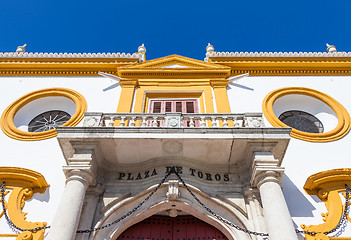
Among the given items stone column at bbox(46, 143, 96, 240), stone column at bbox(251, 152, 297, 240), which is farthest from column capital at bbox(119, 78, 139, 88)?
stone column at bbox(251, 152, 297, 240)

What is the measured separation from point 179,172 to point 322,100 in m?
6.53

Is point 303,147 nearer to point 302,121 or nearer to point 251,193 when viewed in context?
point 302,121

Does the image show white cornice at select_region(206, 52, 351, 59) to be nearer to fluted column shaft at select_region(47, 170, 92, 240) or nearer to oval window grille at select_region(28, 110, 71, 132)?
oval window grille at select_region(28, 110, 71, 132)

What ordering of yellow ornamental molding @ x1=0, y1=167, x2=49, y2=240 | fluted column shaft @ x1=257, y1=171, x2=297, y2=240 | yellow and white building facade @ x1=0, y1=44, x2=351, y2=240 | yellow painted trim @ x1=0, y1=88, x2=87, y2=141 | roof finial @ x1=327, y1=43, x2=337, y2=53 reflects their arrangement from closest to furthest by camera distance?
fluted column shaft @ x1=257, y1=171, x2=297, y2=240
yellow and white building facade @ x1=0, y1=44, x2=351, y2=240
yellow ornamental molding @ x1=0, y1=167, x2=49, y2=240
yellow painted trim @ x1=0, y1=88, x2=87, y2=141
roof finial @ x1=327, y1=43, x2=337, y2=53

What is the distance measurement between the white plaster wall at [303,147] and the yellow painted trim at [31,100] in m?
5.30

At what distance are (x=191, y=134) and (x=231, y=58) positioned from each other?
6.73 metres

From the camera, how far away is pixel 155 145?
9133mm

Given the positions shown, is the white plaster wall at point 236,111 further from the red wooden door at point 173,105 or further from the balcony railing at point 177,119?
the balcony railing at point 177,119

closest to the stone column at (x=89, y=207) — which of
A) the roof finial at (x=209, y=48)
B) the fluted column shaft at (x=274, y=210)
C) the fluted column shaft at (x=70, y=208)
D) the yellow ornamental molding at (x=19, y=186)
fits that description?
the fluted column shaft at (x=70, y=208)

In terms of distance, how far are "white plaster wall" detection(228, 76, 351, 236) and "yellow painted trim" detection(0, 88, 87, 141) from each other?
5.30 meters

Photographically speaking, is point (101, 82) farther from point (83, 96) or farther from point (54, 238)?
point (54, 238)

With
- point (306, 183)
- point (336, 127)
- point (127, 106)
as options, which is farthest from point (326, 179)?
point (127, 106)

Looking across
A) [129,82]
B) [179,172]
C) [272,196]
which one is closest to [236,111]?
[179,172]

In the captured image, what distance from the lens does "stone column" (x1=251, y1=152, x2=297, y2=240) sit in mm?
7311
